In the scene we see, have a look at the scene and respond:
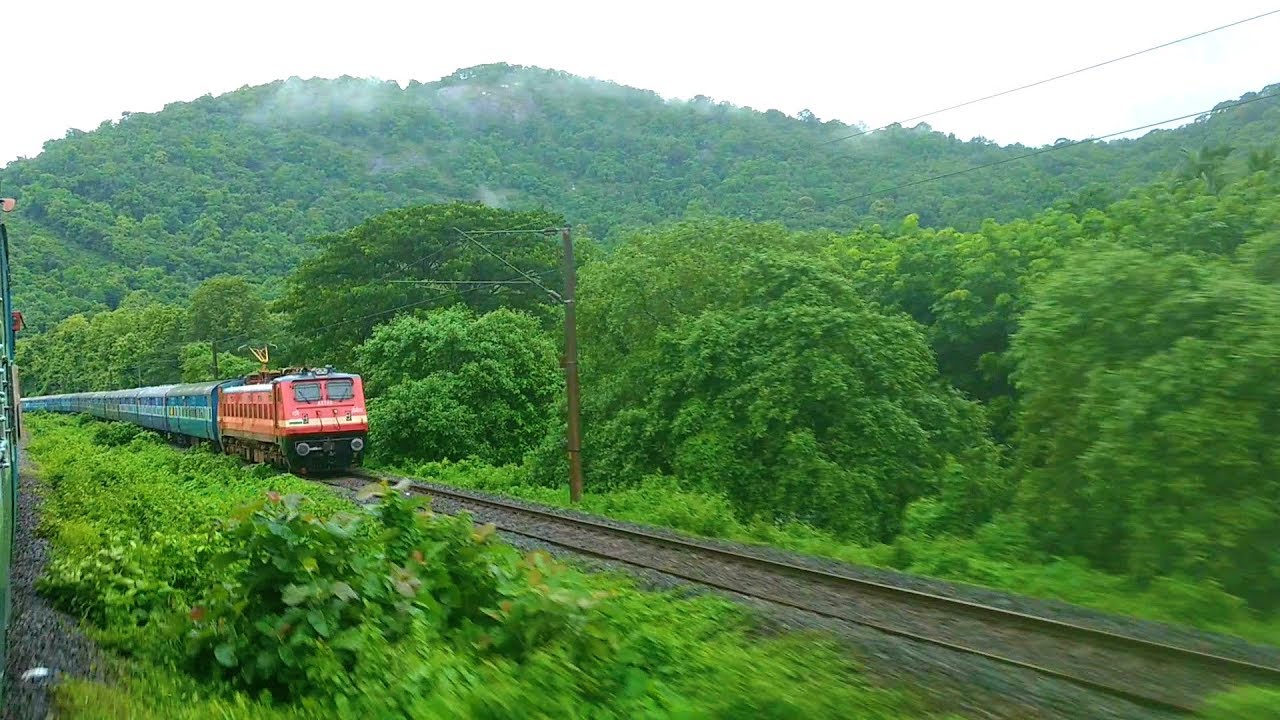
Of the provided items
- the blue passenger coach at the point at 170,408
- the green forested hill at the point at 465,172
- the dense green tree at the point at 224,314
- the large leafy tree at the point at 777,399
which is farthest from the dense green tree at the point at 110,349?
the large leafy tree at the point at 777,399

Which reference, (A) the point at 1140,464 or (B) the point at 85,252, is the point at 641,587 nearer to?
(A) the point at 1140,464

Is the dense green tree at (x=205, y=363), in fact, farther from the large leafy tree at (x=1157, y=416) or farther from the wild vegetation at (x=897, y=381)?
the large leafy tree at (x=1157, y=416)

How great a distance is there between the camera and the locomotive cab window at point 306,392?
77.0ft

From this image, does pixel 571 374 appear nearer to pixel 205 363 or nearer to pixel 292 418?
pixel 292 418

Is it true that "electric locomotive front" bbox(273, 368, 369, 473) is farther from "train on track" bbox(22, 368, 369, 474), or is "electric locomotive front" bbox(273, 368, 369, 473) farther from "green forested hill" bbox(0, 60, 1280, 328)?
"green forested hill" bbox(0, 60, 1280, 328)

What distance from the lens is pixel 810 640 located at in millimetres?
7863

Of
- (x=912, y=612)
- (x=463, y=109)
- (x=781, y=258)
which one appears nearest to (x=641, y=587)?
(x=912, y=612)

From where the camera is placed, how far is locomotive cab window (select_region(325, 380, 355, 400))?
2425 cm

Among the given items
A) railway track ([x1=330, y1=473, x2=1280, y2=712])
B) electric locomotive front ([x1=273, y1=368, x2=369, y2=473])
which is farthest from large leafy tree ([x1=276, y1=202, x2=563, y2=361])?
railway track ([x1=330, y1=473, x2=1280, y2=712])

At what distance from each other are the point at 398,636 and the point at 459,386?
23.7 m

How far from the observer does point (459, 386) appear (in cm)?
2969

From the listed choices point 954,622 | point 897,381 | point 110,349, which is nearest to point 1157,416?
point 954,622

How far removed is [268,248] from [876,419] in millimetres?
67249

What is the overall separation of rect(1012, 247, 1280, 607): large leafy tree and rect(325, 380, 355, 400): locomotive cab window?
53.8 ft
